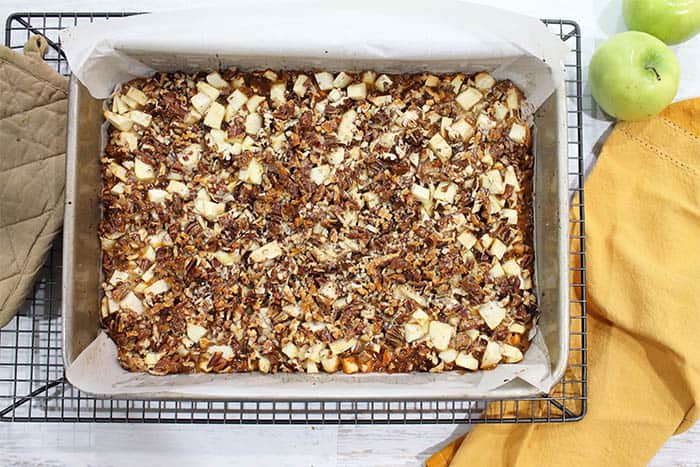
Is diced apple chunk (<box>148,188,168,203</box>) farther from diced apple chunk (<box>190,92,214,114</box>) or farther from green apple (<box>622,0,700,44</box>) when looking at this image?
green apple (<box>622,0,700,44</box>)

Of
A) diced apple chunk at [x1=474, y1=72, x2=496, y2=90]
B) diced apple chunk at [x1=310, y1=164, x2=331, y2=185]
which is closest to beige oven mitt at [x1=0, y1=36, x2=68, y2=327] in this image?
diced apple chunk at [x1=310, y1=164, x2=331, y2=185]

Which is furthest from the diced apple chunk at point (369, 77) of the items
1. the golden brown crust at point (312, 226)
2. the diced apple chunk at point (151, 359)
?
the diced apple chunk at point (151, 359)

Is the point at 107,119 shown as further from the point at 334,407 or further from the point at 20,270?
the point at 334,407

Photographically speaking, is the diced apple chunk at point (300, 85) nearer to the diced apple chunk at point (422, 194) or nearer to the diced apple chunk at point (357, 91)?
the diced apple chunk at point (357, 91)

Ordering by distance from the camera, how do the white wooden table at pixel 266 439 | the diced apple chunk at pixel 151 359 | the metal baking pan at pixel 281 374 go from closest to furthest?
the metal baking pan at pixel 281 374
the diced apple chunk at pixel 151 359
the white wooden table at pixel 266 439

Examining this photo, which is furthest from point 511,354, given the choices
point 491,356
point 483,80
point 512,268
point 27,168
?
point 27,168

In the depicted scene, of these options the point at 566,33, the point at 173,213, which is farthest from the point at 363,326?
the point at 566,33
